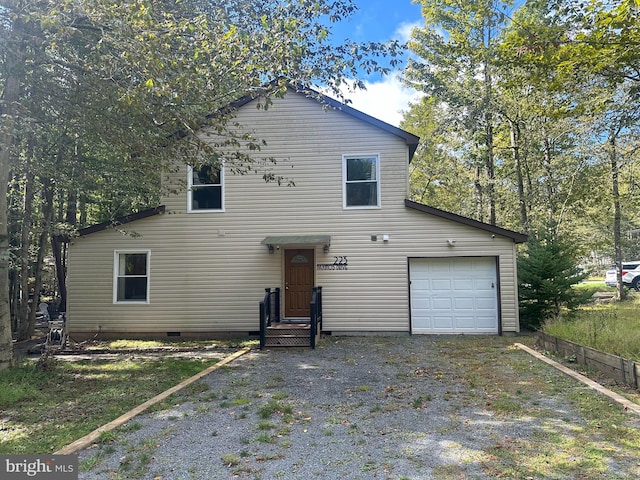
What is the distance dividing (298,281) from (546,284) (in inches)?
262

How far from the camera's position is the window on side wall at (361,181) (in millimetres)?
10781

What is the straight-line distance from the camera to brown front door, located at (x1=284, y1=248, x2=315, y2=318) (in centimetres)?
1086

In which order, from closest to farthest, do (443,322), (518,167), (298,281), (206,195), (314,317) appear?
1. (314,317)
2. (443,322)
3. (298,281)
4. (206,195)
5. (518,167)

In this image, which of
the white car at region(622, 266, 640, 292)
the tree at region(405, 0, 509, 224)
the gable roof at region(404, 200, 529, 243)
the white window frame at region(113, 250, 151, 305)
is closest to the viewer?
the gable roof at region(404, 200, 529, 243)

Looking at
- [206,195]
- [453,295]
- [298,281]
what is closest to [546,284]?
[453,295]

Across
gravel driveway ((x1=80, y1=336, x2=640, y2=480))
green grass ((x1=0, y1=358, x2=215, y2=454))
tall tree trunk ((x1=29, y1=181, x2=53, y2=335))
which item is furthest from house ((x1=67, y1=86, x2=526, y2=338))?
gravel driveway ((x1=80, y1=336, x2=640, y2=480))

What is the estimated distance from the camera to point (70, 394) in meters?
5.77

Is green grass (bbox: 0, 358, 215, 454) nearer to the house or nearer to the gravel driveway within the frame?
the gravel driveway

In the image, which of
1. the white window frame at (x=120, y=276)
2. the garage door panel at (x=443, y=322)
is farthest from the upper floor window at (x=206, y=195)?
the garage door panel at (x=443, y=322)

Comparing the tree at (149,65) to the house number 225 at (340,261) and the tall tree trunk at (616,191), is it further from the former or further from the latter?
the tall tree trunk at (616,191)

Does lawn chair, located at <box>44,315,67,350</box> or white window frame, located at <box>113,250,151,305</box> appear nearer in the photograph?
lawn chair, located at <box>44,315,67,350</box>

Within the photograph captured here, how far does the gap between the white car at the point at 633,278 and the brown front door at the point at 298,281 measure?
63.8 ft

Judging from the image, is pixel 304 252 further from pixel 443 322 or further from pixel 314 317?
pixel 443 322

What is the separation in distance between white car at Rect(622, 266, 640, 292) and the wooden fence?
17.6m
